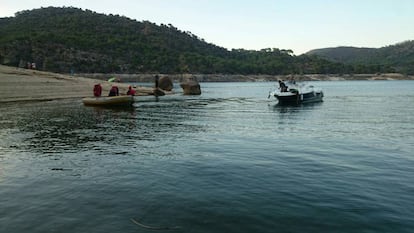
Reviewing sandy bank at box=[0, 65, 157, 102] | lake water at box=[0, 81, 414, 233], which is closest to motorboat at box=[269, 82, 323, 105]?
sandy bank at box=[0, 65, 157, 102]

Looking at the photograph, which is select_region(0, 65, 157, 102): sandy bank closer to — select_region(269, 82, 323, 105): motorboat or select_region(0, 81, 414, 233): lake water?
select_region(269, 82, 323, 105): motorboat

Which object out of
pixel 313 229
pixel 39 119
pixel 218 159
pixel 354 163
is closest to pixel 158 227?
pixel 313 229

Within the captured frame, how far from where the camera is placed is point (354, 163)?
1564 centimetres

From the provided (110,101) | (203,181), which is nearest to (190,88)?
(110,101)

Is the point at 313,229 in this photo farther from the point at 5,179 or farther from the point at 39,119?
the point at 39,119

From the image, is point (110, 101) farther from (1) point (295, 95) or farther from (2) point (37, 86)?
(1) point (295, 95)

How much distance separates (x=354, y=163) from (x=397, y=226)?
23.8 ft

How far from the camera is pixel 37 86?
5303 centimetres

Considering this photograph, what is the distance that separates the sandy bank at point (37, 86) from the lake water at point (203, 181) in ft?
87.8

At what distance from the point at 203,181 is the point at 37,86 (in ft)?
157

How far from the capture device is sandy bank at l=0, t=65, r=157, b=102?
47906mm

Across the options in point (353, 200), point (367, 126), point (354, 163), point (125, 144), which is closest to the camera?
point (353, 200)

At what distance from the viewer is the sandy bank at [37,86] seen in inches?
1886

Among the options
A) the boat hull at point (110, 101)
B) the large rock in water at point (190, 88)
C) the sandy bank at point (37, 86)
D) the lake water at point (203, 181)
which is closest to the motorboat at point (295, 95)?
the boat hull at point (110, 101)
